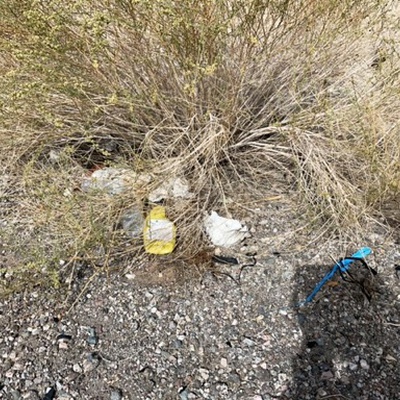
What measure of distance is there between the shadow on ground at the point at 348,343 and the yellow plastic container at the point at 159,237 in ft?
1.79

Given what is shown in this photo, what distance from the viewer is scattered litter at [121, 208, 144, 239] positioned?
6.52 feet

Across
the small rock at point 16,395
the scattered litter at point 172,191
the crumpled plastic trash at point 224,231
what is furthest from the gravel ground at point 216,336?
the scattered litter at point 172,191

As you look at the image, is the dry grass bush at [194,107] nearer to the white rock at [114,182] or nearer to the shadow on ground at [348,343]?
the white rock at [114,182]

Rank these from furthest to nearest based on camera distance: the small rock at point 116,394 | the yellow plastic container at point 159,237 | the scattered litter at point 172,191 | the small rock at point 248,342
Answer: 1. the scattered litter at point 172,191
2. the yellow plastic container at point 159,237
3. the small rock at point 248,342
4. the small rock at point 116,394

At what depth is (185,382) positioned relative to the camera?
1.52 meters

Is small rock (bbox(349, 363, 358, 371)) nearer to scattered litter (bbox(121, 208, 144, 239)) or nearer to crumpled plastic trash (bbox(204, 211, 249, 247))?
crumpled plastic trash (bbox(204, 211, 249, 247))

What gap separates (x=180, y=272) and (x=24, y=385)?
0.69 meters

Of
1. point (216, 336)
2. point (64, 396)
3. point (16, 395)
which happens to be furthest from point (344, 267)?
point (16, 395)

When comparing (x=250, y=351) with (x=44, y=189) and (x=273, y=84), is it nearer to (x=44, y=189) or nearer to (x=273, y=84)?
(x=44, y=189)

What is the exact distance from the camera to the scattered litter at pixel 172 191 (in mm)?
2029

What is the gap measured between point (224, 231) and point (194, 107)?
0.59 m

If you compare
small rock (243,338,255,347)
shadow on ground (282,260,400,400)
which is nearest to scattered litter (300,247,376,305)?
shadow on ground (282,260,400,400)

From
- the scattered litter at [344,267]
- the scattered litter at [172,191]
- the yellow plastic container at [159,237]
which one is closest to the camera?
the scattered litter at [344,267]

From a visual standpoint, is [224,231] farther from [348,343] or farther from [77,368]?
[77,368]
